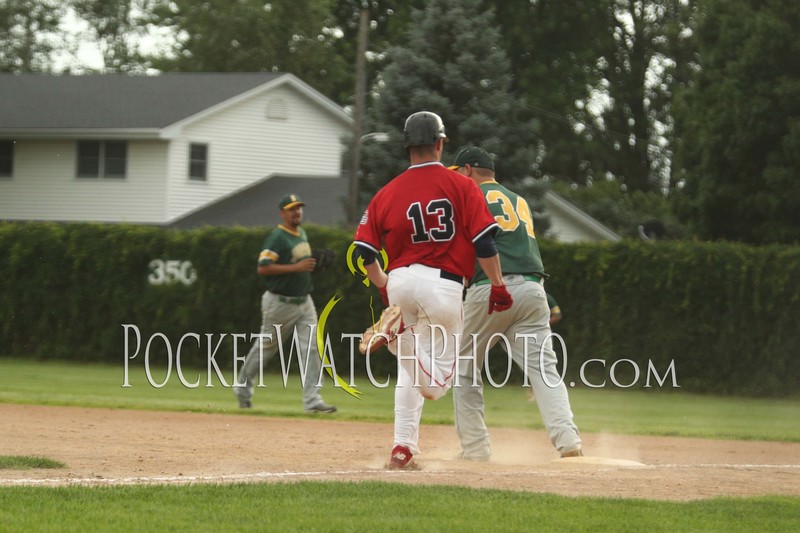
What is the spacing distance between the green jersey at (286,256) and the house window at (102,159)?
2154cm

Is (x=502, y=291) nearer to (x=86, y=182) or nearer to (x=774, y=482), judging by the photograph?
(x=774, y=482)

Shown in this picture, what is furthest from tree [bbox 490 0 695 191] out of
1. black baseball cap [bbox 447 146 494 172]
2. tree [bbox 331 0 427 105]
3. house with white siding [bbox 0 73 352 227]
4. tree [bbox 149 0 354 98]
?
black baseball cap [bbox 447 146 494 172]

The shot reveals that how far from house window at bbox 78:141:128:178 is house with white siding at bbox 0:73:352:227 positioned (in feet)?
0.09

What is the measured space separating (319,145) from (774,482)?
30.1 m

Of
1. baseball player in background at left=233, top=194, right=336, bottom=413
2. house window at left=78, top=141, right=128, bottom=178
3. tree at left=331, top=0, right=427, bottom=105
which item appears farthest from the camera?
tree at left=331, top=0, right=427, bottom=105

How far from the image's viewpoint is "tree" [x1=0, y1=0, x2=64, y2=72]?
192ft

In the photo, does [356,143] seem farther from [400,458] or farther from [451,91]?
[400,458]

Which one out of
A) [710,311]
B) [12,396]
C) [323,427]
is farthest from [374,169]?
[323,427]

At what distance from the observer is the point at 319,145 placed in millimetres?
37406

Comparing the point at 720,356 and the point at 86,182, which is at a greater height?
the point at 86,182

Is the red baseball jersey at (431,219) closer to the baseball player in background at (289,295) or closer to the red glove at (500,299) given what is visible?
the red glove at (500,299)

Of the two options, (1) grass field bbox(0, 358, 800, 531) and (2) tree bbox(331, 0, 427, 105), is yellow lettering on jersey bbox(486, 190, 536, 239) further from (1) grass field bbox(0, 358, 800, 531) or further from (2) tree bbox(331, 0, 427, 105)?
(2) tree bbox(331, 0, 427, 105)

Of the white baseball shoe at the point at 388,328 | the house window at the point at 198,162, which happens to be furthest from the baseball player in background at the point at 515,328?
the house window at the point at 198,162

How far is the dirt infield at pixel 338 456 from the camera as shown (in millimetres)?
7473
